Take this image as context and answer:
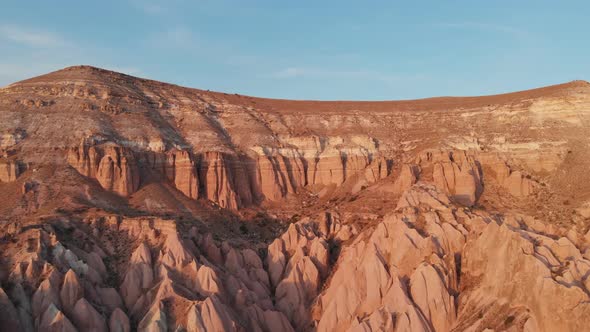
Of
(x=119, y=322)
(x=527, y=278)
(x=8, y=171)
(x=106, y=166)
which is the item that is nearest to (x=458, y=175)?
(x=527, y=278)

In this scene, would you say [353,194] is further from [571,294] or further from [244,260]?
[571,294]

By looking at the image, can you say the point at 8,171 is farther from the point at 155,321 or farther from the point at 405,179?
the point at 405,179

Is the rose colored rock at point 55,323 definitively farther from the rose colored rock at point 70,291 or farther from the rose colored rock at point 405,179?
the rose colored rock at point 405,179

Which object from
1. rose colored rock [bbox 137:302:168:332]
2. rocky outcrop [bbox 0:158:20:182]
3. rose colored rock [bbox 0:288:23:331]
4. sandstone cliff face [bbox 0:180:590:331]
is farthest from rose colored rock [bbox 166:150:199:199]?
rose colored rock [bbox 0:288:23:331]

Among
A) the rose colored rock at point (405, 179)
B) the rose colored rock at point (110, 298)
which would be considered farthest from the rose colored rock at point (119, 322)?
the rose colored rock at point (405, 179)

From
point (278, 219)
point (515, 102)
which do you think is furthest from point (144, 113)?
point (515, 102)

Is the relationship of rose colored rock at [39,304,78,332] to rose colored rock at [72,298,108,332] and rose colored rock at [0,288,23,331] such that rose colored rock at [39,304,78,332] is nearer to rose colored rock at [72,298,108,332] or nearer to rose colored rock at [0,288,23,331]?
rose colored rock at [72,298,108,332]

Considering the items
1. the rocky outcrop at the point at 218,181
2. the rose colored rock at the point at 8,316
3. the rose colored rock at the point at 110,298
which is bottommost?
the rose colored rock at the point at 110,298
